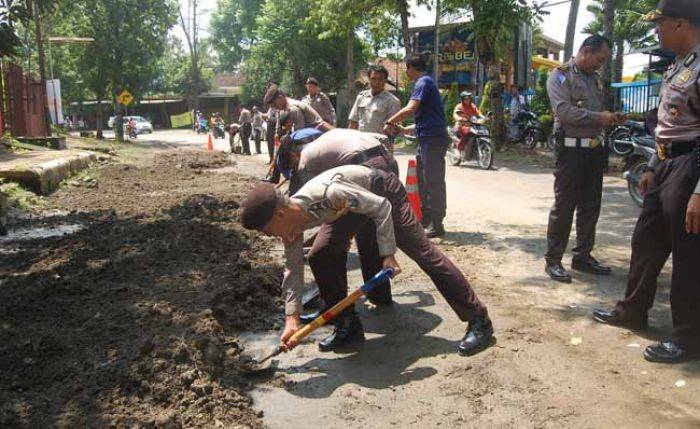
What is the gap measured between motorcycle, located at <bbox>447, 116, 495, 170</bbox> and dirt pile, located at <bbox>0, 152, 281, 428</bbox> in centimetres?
666

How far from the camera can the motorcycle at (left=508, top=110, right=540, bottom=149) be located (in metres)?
16.5

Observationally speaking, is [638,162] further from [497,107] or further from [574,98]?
[497,107]

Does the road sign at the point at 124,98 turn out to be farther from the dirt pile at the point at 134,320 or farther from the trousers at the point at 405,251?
the trousers at the point at 405,251

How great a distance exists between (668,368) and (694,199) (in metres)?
0.92

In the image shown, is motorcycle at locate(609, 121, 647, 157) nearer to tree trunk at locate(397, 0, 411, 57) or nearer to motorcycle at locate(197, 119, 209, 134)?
tree trunk at locate(397, 0, 411, 57)

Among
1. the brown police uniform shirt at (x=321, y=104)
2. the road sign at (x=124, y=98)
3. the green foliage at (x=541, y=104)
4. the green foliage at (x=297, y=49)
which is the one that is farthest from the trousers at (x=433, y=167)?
the green foliage at (x=297, y=49)

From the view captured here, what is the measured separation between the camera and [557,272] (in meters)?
4.95

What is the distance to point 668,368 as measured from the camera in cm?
333

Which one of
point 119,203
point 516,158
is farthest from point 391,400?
point 516,158

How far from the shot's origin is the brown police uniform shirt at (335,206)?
3271 mm

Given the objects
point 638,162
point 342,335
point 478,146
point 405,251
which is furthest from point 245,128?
point 405,251

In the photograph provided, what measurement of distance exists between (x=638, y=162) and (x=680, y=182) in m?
5.56

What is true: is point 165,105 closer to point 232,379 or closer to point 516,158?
point 516,158

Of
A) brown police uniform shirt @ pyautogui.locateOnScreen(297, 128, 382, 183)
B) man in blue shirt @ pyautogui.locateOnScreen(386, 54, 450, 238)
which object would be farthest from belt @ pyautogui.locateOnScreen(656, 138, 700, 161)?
man in blue shirt @ pyautogui.locateOnScreen(386, 54, 450, 238)
